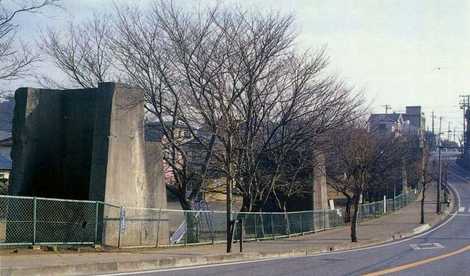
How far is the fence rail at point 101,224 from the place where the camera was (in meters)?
17.3

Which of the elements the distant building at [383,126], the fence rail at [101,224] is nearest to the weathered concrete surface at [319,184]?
the distant building at [383,126]

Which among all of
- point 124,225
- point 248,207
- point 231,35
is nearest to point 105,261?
point 124,225

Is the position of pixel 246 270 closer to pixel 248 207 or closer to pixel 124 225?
pixel 124 225

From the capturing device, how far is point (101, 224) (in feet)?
63.7

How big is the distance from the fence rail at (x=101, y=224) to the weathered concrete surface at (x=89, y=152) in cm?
7

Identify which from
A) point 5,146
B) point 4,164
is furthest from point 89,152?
point 5,146

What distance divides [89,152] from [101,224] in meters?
3.08

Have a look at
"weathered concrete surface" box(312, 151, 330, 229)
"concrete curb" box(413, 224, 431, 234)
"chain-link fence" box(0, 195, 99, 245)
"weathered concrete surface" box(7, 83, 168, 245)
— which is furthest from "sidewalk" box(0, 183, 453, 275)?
"concrete curb" box(413, 224, 431, 234)

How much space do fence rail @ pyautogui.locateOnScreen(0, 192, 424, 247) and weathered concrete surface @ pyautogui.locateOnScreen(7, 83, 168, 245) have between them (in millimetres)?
65

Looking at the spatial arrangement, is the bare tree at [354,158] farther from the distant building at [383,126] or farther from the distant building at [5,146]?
the distant building at [5,146]

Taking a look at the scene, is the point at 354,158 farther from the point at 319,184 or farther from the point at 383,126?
the point at 383,126

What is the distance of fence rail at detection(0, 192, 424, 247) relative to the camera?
17344 mm

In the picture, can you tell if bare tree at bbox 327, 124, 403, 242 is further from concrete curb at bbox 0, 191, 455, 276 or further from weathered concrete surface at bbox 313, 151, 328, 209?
concrete curb at bbox 0, 191, 455, 276

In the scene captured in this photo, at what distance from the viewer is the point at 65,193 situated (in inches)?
861
